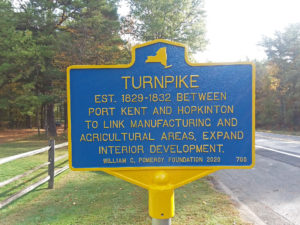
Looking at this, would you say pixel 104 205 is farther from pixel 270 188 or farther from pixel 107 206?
pixel 270 188

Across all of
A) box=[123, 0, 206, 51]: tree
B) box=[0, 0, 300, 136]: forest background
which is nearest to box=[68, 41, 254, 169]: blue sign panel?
box=[0, 0, 300, 136]: forest background

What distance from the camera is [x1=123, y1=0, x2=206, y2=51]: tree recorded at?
1711 cm

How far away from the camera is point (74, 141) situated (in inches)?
88.3

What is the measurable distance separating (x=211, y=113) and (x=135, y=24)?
17638 mm

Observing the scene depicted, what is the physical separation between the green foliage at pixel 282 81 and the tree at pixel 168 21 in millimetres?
19568

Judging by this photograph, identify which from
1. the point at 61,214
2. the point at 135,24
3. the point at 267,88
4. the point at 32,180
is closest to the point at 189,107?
the point at 61,214

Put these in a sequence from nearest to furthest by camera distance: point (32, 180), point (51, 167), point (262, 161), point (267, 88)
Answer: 1. point (51, 167)
2. point (32, 180)
3. point (262, 161)
4. point (267, 88)

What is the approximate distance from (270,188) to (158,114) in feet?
16.6

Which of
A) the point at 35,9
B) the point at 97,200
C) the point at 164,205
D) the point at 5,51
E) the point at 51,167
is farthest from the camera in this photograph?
the point at 35,9

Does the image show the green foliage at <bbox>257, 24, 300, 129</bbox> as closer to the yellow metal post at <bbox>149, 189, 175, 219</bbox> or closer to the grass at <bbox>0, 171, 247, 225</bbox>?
the grass at <bbox>0, 171, 247, 225</bbox>

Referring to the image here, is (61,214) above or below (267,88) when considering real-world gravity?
below

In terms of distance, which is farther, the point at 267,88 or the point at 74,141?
the point at 267,88

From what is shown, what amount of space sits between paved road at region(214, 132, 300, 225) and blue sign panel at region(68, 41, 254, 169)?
8.72 feet

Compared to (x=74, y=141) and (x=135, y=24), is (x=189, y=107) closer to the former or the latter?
(x=74, y=141)
